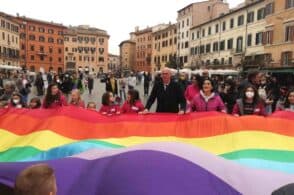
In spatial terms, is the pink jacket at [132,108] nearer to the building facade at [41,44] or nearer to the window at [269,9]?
the window at [269,9]

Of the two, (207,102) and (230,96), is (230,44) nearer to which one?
(230,96)

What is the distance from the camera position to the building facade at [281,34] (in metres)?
37.7

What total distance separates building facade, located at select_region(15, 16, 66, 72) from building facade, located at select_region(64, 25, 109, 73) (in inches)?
441

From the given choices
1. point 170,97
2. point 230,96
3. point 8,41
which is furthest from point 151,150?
point 8,41

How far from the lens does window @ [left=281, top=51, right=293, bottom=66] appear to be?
1491 inches

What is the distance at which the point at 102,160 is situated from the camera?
4230 millimetres

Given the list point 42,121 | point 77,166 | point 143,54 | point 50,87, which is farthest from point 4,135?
point 143,54

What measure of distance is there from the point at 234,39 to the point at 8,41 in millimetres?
47728

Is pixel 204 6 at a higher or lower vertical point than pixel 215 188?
higher

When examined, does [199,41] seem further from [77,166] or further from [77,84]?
[77,166]

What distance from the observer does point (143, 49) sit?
120m

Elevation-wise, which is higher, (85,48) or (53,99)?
(85,48)

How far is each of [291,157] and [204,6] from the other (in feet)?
230

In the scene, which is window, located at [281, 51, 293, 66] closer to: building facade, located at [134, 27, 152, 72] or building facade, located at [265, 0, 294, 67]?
building facade, located at [265, 0, 294, 67]
